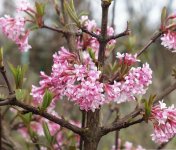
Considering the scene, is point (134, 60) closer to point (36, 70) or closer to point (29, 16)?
point (29, 16)

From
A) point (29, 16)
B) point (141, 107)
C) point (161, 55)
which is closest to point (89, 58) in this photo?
point (141, 107)

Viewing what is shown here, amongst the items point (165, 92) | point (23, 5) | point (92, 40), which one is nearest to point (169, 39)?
point (165, 92)

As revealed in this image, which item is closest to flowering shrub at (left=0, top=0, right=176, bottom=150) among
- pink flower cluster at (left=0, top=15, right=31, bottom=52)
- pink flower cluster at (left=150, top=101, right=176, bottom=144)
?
pink flower cluster at (left=150, top=101, right=176, bottom=144)

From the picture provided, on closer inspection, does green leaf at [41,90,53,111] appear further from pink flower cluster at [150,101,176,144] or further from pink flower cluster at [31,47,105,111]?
pink flower cluster at [150,101,176,144]

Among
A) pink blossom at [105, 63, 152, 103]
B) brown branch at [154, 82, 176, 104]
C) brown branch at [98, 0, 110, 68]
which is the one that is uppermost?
brown branch at [98, 0, 110, 68]

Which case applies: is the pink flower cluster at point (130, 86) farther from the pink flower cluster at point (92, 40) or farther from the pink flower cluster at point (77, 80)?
the pink flower cluster at point (92, 40)

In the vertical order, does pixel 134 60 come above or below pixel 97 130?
above
